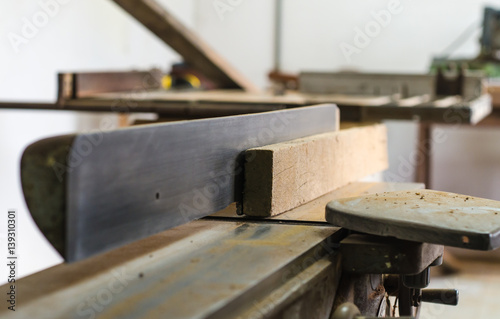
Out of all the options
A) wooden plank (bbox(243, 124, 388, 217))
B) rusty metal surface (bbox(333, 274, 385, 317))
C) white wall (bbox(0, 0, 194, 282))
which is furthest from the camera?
white wall (bbox(0, 0, 194, 282))

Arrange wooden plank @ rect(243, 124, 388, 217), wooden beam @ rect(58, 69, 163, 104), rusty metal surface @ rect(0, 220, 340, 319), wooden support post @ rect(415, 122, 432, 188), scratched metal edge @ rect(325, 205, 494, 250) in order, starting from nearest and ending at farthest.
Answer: rusty metal surface @ rect(0, 220, 340, 319) → scratched metal edge @ rect(325, 205, 494, 250) → wooden plank @ rect(243, 124, 388, 217) → wooden beam @ rect(58, 69, 163, 104) → wooden support post @ rect(415, 122, 432, 188)

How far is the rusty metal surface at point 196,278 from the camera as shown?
79 centimetres

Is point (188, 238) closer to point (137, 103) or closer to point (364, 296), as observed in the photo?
point (364, 296)

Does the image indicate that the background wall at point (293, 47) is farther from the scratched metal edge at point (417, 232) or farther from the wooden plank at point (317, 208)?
the scratched metal edge at point (417, 232)

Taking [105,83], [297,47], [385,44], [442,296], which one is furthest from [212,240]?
[297,47]

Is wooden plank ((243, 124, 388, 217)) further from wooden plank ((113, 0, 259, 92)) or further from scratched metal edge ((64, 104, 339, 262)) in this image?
wooden plank ((113, 0, 259, 92))

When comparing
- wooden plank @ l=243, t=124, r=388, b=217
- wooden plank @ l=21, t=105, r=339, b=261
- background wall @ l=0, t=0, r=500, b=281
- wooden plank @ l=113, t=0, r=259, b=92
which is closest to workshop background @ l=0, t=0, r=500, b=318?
background wall @ l=0, t=0, r=500, b=281

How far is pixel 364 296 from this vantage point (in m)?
1.21

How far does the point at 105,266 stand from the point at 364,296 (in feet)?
1.67

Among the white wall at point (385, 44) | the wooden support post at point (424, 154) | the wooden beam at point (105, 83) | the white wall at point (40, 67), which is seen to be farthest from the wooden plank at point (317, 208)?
the white wall at point (385, 44)

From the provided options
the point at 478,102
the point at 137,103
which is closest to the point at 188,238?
the point at 137,103

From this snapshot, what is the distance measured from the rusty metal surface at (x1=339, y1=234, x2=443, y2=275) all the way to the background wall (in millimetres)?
2925

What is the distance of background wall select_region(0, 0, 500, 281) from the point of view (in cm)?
383

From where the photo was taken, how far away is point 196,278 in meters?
0.89
